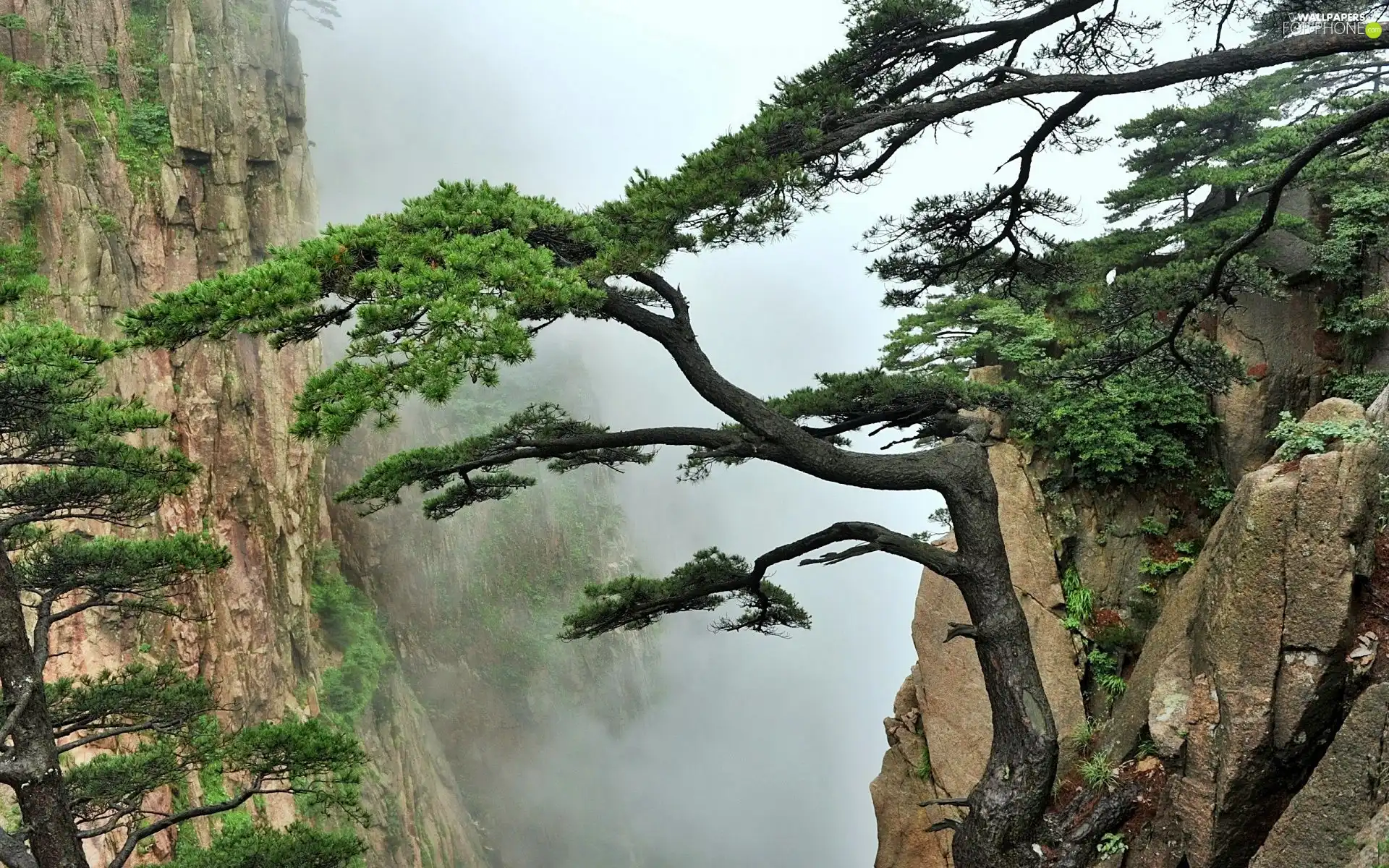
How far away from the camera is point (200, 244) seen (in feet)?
46.3

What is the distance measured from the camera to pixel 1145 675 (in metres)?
7.01

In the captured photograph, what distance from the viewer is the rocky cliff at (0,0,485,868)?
10.9m

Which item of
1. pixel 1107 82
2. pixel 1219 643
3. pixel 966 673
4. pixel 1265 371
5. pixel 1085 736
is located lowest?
pixel 1085 736

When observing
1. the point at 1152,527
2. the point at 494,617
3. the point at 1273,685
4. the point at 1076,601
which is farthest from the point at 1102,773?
the point at 494,617

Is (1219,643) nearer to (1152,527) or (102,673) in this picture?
(1152,527)

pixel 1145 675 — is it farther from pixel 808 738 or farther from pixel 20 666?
pixel 808 738

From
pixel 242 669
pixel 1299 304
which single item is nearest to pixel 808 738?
pixel 242 669

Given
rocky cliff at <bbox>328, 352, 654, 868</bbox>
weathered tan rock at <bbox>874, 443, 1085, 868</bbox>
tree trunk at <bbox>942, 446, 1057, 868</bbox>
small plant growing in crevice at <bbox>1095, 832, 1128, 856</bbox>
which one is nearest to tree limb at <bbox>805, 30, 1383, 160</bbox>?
tree trunk at <bbox>942, 446, 1057, 868</bbox>

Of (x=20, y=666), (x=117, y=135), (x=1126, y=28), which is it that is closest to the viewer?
(x=20, y=666)

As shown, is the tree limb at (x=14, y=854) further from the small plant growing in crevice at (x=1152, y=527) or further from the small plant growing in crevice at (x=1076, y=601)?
the small plant growing in crevice at (x=1152, y=527)

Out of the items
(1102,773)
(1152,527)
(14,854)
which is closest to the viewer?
(14,854)

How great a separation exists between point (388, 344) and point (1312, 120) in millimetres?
11828

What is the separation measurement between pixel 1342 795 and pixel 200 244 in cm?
1645

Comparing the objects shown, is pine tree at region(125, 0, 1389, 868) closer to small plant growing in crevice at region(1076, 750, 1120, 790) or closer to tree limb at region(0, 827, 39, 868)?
small plant growing in crevice at region(1076, 750, 1120, 790)
